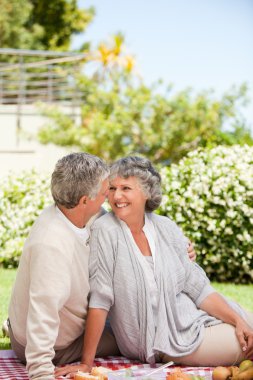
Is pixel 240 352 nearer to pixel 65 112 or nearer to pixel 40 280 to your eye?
pixel 40 280

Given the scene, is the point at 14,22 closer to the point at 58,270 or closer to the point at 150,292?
the point at 150,292

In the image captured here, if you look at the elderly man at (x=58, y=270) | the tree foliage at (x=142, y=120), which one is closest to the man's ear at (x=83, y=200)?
the elderly man at (x=58, y=270)

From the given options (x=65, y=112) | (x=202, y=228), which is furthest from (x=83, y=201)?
(x=65, y=112)

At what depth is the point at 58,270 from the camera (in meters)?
3.26

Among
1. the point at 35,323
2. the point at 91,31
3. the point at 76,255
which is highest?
the point at 91,31

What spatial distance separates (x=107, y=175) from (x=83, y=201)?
0.16 m

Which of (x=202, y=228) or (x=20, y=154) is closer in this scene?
(x=202, y=228)

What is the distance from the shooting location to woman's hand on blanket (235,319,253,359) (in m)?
3.68

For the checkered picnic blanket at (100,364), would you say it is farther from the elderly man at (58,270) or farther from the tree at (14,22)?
the tree at (14,22)

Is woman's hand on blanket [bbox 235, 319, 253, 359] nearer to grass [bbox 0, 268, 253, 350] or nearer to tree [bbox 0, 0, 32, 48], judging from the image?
grass [bbox 0, 268, 253, 350]

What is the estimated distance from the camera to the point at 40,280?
3221mm

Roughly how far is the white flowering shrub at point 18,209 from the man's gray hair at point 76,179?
5.13 metres

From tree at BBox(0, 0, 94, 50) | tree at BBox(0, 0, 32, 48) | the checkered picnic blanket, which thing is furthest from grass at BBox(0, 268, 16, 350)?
tree at BBox(0, 0, 94, 50)

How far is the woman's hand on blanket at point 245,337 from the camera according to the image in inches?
145
